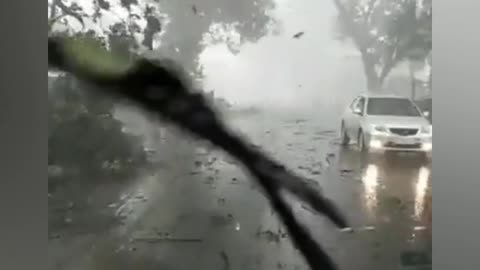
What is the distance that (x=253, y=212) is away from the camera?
1.62 metres

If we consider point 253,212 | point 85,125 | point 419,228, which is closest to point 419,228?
point 419,228

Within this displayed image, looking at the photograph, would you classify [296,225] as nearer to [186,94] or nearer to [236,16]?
[186,94]

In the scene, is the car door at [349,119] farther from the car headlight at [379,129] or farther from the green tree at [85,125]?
the green tree at [85,125]

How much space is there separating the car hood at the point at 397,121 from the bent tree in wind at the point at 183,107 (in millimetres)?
238

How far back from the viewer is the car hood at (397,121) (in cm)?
167

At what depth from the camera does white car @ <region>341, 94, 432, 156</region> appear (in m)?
1.66

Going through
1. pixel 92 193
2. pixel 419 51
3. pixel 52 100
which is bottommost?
pixel 92 193

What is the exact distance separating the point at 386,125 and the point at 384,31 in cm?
24

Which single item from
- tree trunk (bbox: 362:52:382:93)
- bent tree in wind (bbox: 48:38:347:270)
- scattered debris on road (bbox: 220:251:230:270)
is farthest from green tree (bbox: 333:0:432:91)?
scattered debris on road (bbox: 220:251:230:270)

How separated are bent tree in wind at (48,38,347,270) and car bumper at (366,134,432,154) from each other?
0.64ft

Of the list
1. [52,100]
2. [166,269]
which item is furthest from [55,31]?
[166,269]

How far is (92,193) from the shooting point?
157 cm

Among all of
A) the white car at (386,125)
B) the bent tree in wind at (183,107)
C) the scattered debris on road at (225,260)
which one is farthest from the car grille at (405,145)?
the scattered debris on road at (225,260)
